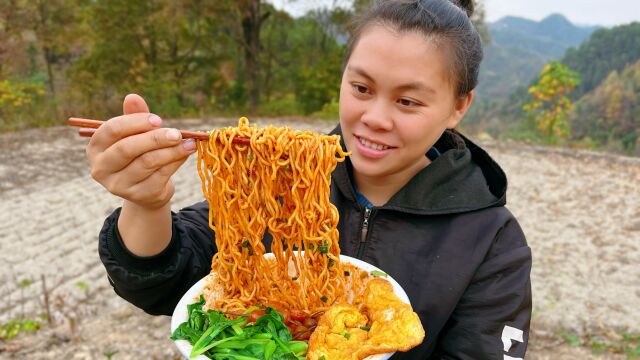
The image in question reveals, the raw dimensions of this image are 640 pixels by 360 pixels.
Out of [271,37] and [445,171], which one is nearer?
[445,171]

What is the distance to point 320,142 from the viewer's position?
2.22 meters

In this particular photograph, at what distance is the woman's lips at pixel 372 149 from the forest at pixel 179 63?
15.6 metres

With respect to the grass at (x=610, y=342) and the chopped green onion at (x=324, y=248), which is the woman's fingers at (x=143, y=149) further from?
the grass at (x=610, y=342)

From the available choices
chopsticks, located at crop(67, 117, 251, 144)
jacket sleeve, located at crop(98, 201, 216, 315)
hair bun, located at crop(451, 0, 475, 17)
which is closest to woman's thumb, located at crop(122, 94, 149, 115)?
chopsticks, located at crop(67, 117, 251, 144)

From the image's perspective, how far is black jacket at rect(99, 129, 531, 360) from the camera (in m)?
2.12

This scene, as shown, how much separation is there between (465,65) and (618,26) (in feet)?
212

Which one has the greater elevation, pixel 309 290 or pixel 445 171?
pixel 445 171

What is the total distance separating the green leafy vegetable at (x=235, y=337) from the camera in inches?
68.9

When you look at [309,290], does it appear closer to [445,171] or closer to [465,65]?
[445,171]

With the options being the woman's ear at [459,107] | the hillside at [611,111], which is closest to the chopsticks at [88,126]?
the woman's ear at [459,107]

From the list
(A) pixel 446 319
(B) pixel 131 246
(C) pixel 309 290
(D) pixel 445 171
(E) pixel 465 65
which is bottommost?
(A) pixel 446 319

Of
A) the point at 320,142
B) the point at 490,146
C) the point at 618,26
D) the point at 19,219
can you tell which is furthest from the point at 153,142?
the point at 618,26

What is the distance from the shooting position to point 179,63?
2258 centimetres

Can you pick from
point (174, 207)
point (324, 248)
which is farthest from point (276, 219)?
point (174, 207)
